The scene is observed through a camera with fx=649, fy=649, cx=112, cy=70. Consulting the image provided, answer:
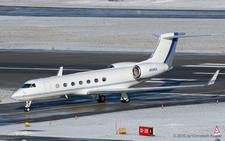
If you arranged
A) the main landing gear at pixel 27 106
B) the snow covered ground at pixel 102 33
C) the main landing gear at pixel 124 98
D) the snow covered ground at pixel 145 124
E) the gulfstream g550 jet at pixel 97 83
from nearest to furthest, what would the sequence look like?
the snow covered ground at pixel 145 124 < the gulfstream g550 jet at pixel 97 83 < the main landing gear at pixel 27 106 < the main landing gear at pixel 124 98 < the snow covered ground at pixel 102 33

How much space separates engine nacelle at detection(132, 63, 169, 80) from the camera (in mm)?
40281

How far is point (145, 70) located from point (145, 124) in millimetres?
7202

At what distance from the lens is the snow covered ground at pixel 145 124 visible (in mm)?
30469

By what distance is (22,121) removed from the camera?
35625mm

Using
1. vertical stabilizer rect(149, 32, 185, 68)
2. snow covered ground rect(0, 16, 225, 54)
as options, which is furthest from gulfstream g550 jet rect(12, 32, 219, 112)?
snow covered ground rect(0, 16, 225, 54)

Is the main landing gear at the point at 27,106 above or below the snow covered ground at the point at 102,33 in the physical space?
below

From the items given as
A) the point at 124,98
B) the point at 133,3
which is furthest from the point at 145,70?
the point at 133,3

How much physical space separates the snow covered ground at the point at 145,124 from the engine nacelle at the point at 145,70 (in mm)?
2895

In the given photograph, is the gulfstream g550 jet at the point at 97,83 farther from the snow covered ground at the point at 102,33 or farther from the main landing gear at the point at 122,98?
the snow covered ground at the point at 102,33

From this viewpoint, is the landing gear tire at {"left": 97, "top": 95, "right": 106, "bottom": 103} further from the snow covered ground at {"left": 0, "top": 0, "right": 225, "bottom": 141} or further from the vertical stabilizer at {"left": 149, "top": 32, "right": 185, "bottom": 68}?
the vertical stabilizer at {"left": 149, "top": 32, "right": 185, "bottom": 68}

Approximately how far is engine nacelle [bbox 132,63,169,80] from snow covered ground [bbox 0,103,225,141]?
2.90 m

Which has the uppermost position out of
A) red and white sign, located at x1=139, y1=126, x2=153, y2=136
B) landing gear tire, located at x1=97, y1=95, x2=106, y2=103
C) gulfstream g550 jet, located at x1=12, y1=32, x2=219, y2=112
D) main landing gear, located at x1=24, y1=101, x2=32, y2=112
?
gulfstream g550 jet, located at x1=12, y1=32, x2=219, y2=112

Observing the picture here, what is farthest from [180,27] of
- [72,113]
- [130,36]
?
[72,113]

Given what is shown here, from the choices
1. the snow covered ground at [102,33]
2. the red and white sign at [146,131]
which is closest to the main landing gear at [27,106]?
the red and white sign at [146,131]
